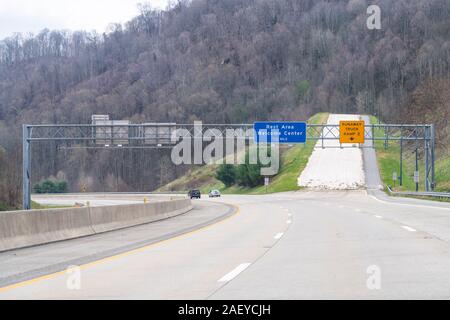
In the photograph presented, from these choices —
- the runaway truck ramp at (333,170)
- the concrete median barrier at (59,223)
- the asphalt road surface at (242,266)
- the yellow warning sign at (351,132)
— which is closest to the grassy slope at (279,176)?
the runaway truck ramp at (333,170)

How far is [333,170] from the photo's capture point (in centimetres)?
10519

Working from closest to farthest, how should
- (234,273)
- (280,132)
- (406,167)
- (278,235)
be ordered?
1. (234,273)
2. (278,235)
3. (280,132)
4. (406,167)

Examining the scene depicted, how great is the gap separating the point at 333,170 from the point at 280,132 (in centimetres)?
4192

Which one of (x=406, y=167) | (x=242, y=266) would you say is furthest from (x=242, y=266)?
(x=406, y=167)

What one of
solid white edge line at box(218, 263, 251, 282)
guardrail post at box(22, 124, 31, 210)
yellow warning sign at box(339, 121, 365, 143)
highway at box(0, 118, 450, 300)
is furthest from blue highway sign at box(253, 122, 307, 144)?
solid white edge line at box(218, 263, 251, 282)

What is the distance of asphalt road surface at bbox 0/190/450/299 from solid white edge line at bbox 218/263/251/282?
16 mm

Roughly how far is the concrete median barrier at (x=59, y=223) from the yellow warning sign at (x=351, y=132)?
35935 millimetres

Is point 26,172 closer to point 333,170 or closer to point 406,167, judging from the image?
point 333,170

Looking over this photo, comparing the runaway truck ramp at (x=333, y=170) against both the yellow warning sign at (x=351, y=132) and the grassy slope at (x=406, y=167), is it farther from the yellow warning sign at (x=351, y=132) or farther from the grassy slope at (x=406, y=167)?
the yellow warning sign at (x=351, y=132)

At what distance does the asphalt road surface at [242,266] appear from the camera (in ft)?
33.6

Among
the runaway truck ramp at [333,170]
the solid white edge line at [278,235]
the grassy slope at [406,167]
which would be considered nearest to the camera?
the solid white edge line at [278,235]

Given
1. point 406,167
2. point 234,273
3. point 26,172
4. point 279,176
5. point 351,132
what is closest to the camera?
point 234,273
